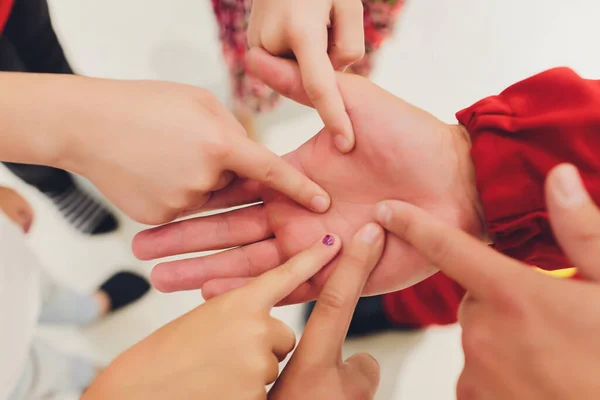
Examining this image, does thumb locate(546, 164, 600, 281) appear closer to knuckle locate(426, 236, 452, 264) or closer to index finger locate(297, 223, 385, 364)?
knuckle locate(426, 236, 452, 264)

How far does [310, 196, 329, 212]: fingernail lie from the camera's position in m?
0.57

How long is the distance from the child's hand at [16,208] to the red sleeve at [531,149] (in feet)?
2.45

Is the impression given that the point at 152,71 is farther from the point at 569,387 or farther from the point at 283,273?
the point at 569,387

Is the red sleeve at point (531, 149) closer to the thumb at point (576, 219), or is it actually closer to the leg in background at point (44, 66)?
the thumb at point (576, 219)

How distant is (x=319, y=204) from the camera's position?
0.57 meters

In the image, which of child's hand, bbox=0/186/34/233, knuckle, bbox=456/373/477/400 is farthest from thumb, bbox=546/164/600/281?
child's hand, bbox=0/186/34/233

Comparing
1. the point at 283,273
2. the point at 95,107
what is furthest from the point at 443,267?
the point at 95,107

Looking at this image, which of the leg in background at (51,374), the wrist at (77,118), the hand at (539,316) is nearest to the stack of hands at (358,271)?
the hand at (539,316)

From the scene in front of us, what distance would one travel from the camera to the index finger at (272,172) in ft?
1.72

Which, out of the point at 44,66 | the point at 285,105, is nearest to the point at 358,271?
the point at 285,105

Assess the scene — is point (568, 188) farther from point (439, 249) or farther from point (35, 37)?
point (35, 37)

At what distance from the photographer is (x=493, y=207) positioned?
0.50m

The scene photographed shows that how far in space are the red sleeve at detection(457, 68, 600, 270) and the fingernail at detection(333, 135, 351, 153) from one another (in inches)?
6.0

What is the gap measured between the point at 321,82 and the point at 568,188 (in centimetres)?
28
